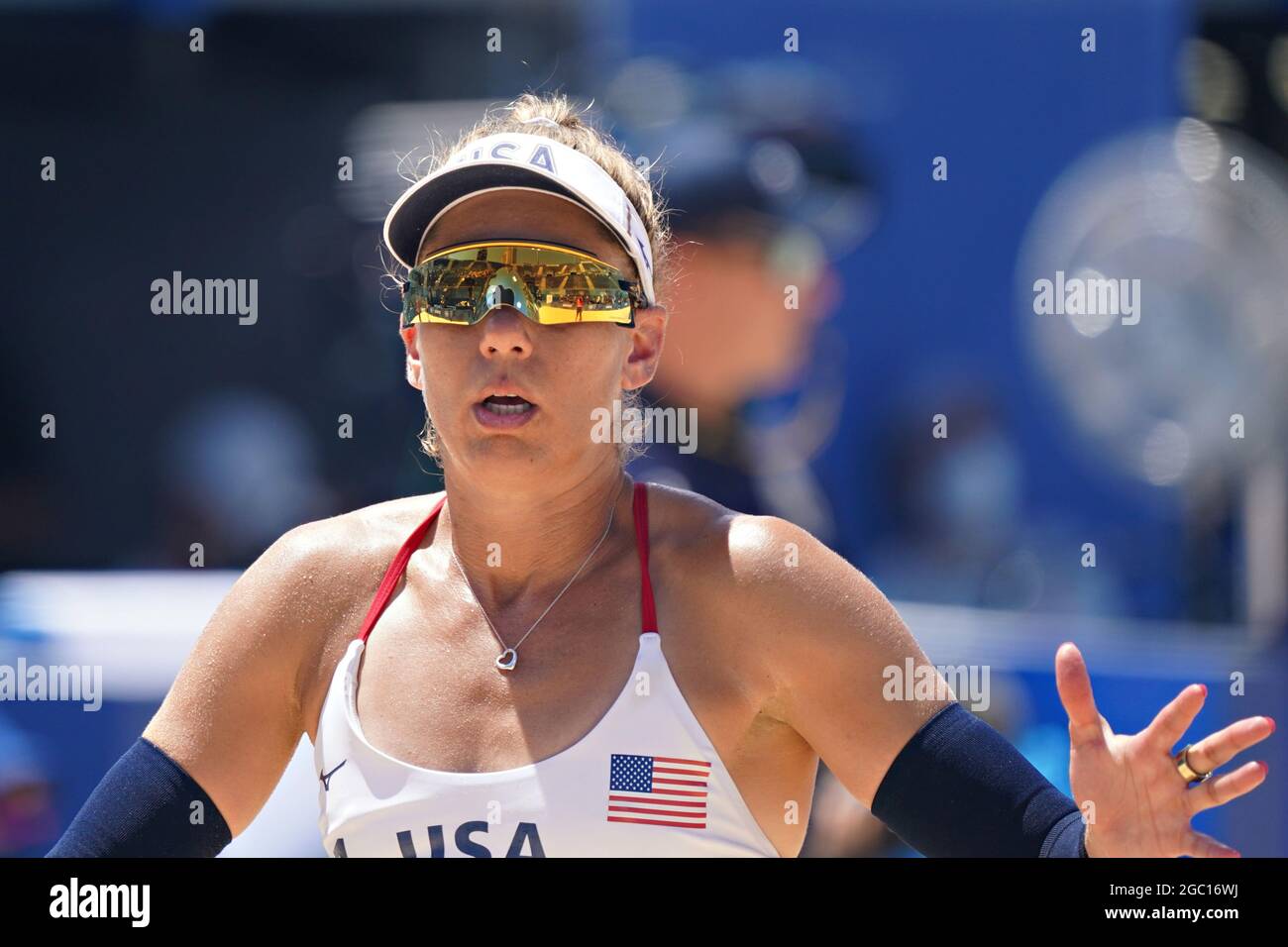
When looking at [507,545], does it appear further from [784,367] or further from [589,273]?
[784,367]

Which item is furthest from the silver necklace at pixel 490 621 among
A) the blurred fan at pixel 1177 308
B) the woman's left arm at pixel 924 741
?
the blurred fan at pixel 1177 308

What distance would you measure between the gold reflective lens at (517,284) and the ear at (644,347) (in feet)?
0.40

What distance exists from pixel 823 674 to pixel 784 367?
2.50 m

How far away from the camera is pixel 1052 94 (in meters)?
4.54

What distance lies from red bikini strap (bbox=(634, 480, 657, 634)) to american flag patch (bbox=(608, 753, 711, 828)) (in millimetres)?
196

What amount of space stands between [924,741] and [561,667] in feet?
1.73

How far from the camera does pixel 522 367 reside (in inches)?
84.5

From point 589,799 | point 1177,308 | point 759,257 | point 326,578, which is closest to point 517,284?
point 326,578

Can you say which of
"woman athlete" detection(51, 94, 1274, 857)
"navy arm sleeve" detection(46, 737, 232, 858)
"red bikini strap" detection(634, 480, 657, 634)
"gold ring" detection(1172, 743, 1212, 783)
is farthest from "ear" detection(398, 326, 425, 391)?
"gold ring" detection(1172, 743, 1212, 783)

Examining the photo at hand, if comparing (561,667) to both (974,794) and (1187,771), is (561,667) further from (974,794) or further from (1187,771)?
(1187,771)

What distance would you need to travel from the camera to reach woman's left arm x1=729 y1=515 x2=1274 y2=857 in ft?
6.42

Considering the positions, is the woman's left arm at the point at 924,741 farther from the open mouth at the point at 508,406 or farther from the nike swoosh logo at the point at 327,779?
the nike swoosh logo at the point at 327,779

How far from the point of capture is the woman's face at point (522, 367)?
7.00 feet

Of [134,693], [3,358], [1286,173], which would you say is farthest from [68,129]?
[1286,173]
